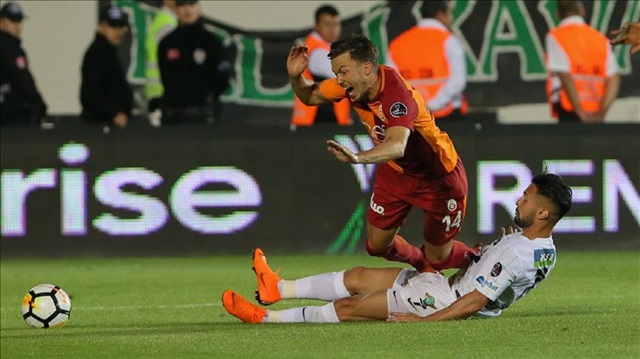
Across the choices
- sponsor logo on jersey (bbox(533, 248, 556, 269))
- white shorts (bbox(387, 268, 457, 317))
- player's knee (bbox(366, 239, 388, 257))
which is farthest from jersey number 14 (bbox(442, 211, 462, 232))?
sponsor logo on jersey (bbox(533, 248, 556, 269))

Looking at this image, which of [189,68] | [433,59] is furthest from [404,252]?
[189,68]

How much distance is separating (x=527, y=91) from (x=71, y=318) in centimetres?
752

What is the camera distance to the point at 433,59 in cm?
1548

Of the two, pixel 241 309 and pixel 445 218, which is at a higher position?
pixel 445 218

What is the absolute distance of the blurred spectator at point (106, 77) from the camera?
15602 mm

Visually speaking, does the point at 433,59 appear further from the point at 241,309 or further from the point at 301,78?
the point at 241,309

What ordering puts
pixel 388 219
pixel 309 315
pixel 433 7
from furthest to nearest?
pixel 433 7 → pixel 388 219 → pixel 309 315

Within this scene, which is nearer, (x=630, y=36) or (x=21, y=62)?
(x=630, y=36)

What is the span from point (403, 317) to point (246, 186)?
18.6ft

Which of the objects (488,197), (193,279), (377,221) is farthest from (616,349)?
(488,197)

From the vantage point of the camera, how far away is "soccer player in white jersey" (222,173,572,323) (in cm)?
916

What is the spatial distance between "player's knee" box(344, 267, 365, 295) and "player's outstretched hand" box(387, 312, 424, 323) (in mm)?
439

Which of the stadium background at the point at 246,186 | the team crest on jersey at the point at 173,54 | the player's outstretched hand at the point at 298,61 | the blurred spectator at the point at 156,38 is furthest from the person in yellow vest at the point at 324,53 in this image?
the player's outstretched hand at the point at 298,61

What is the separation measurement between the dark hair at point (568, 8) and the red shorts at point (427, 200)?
214 inches
